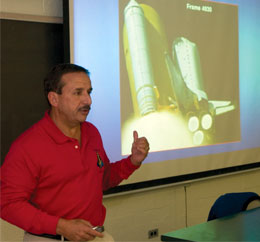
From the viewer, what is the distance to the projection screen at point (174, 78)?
3.10 metres

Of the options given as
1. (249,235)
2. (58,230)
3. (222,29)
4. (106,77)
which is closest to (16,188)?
(58,230)

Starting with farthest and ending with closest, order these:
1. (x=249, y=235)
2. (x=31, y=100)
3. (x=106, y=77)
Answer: (x=106, y=77) < (x=31, y=100) < (x=249, y=235)

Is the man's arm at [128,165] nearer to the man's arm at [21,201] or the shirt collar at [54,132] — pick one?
the shirt collar at [54,132]

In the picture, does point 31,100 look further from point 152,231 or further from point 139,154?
point 152,231

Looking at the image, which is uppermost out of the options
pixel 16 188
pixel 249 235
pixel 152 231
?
pixel 16 188

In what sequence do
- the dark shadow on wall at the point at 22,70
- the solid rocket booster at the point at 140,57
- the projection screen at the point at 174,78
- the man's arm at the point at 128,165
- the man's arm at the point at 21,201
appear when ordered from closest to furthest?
the man's arm at the point at 21,201 < the man's arm at the point at 128,165 < the dark shadow on wall at the point at 22,70 < the projection screen at the point at 174,78 < the solid rocket booster at the point at 140,57

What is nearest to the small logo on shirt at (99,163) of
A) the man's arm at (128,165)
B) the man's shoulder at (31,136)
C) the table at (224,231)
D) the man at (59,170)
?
the man at (59,170)

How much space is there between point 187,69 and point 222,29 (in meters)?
0.60

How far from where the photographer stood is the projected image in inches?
130


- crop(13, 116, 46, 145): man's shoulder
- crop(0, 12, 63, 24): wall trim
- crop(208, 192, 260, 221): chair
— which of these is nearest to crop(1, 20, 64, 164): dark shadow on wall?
crop(0, 12, 63, 24): wall trim

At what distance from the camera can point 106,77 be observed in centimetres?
312

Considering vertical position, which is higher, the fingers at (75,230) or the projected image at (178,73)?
the projected image at (178,73)

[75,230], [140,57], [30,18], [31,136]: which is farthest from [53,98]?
[140,57]

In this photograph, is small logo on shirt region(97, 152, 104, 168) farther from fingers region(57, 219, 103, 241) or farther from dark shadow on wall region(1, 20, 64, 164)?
dark shadow on wall region(1, 20, 64, 164)
